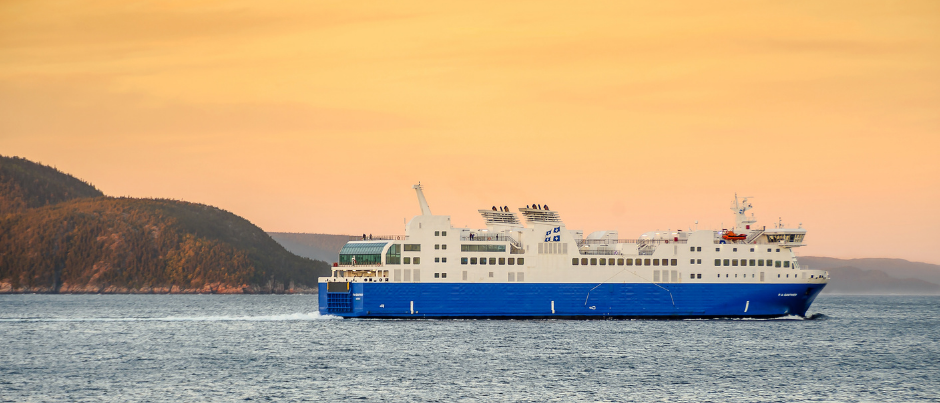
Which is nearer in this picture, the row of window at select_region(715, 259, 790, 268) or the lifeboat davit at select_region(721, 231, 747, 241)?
the row of window at select_region(715, 259, 790, 268)

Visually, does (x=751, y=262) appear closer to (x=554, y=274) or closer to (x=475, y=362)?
(x=554, y=274)

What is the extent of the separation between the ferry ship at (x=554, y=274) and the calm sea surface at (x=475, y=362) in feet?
6.03

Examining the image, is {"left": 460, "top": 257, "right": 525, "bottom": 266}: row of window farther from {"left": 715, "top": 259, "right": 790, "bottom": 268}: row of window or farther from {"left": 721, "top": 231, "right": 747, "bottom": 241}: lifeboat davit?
{"left": 721, "top": 231, "right": 747, "bottom": 241}: lifeboat davit

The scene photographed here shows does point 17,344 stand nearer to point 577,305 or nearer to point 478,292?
point 478,292

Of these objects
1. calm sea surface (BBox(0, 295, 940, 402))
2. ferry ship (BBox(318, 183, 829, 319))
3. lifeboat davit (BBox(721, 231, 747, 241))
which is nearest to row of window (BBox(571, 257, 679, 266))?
ferry ship (BBox(318, 183, 829, 319))

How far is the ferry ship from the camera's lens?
254 feet

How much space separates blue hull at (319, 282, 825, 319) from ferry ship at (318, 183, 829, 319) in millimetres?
88

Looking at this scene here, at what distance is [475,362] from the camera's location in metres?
56.3

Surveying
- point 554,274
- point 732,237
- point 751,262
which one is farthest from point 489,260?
point 751,262

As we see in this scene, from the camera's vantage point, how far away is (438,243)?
256 ft

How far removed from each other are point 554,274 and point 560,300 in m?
2.39

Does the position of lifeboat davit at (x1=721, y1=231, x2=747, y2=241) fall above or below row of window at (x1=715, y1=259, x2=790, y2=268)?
above

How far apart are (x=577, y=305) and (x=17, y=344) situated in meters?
46.0

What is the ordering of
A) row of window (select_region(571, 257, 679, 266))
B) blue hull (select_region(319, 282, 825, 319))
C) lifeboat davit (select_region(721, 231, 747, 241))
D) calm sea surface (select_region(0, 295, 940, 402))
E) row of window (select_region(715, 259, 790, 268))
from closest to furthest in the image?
calm sea surface (select_region(0, 295, 940, 402))
blue hull (select_region(319, 282, 825, 319))
row of window (select_region(571, 257, 679, 266))
row of window (select_region(715, 259, 790, 268))
lifeboat davit (select_region(721, 231, 747, 241))
